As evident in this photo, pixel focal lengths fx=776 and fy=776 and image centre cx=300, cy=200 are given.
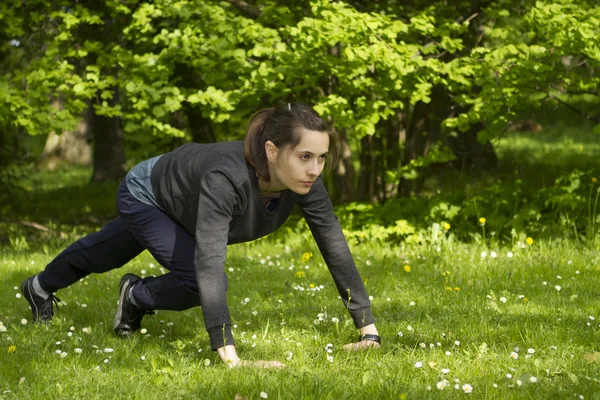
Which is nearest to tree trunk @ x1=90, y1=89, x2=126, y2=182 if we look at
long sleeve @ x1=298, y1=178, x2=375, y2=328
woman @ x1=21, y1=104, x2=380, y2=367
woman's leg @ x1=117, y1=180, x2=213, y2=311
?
woman @ x1=21, y1=104, x2=380, y2=367

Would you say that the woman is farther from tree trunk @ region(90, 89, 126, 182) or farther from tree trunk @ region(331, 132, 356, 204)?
tree trunk @ region(90, 89, 126, 182)

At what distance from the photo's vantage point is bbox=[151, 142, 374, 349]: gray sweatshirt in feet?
11.1

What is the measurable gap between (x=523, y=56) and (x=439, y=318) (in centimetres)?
313

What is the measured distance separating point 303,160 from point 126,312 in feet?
4.67

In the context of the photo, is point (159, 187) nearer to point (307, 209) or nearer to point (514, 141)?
point (307, 209)

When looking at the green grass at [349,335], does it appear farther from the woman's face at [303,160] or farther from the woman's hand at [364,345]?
the woman's face at [303,160]

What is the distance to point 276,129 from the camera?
11.1ft

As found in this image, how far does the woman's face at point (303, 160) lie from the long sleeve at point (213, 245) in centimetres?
24

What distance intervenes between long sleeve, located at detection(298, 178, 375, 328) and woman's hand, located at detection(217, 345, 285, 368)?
0.55 m

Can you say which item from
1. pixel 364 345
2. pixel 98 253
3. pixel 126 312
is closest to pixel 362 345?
pixel 364 345

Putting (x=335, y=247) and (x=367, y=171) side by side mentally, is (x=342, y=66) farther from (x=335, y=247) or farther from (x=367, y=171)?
(x=335, y=247)

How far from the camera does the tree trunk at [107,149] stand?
13.4 m

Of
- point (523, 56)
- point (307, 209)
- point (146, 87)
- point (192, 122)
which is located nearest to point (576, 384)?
point (307, 209)

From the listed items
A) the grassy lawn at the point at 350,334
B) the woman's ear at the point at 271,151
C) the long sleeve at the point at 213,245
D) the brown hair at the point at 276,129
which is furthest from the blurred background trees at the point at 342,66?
the long sleeve at the point at 213,245
